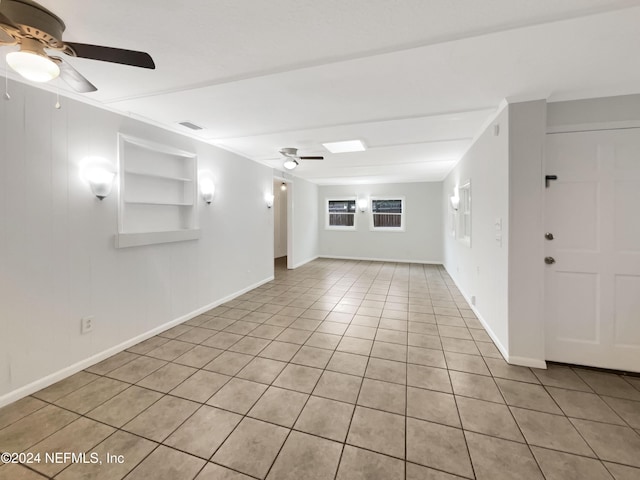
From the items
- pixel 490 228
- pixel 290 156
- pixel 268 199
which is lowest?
pixel 490 228

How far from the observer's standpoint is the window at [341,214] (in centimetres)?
901

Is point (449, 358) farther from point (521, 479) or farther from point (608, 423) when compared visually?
point (521, 479)

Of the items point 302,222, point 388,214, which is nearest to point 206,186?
point 302,222

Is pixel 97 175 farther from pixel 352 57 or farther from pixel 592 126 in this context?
pixel 592 126

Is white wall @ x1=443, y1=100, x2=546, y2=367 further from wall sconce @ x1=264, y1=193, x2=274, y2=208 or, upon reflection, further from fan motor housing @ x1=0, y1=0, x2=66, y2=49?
wall sconce @ x1=264, y1=193, x2=274, y2=208

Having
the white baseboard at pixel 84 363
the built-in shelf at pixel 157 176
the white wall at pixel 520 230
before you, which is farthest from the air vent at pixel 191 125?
the white wall at pixel 520 230

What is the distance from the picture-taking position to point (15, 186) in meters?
2.04

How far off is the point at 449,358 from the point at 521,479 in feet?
4.25

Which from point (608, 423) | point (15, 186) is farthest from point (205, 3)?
point (608, 423)

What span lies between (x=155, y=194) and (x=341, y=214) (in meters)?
6.51

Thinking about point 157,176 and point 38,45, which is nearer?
point 38,45

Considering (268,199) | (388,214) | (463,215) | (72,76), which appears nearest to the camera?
(72,76)

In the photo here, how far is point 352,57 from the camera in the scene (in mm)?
1864

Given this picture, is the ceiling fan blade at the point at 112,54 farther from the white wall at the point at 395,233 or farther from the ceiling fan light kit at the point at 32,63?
the white wall at the point at 395,233
